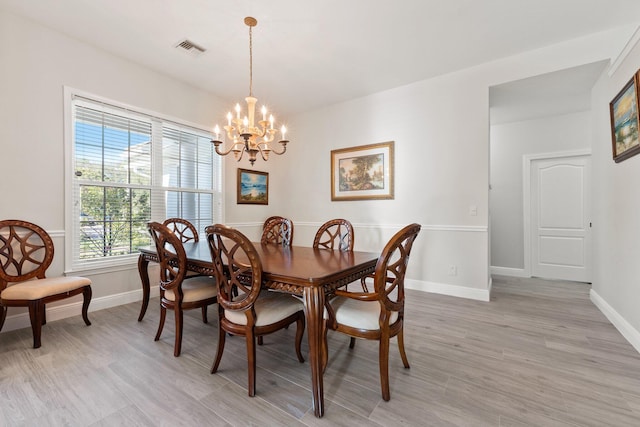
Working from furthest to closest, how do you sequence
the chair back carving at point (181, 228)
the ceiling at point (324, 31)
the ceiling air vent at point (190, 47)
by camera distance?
the chair back carving at point (181, 228)
the ceiling air vent at point (190, 47)
the ceiling at point (324, 31)

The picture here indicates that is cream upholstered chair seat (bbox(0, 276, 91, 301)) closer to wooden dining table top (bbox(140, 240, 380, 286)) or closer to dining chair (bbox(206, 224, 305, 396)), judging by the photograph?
wooden dining table top (bbox(140, 240, 380, 286))

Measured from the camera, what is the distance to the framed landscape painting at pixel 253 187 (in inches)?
180

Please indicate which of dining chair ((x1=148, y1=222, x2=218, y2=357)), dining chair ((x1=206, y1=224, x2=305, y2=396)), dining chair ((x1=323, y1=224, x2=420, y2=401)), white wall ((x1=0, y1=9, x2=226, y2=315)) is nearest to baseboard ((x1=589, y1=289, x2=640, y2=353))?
dining chair ((x1=323, y1=224, x2=420, y2=401))

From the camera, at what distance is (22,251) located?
8.18ft

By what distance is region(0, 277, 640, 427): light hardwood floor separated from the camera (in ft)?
4.80

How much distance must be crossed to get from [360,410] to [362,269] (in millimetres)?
785

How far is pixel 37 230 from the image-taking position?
8.48 feet

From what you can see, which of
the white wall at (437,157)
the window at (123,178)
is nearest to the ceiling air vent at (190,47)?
the window at (123,178)

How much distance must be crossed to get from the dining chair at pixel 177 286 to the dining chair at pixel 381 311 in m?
0.98

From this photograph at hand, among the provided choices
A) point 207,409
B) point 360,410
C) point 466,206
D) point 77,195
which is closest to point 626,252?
point 466,206

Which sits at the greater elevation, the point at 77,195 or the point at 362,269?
the point at 77,195

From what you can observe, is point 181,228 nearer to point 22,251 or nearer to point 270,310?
point 22,251

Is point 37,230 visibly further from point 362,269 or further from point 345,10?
point 345,10

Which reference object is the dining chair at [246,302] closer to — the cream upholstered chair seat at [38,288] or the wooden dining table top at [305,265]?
the wooden dining table top at [305,265]
